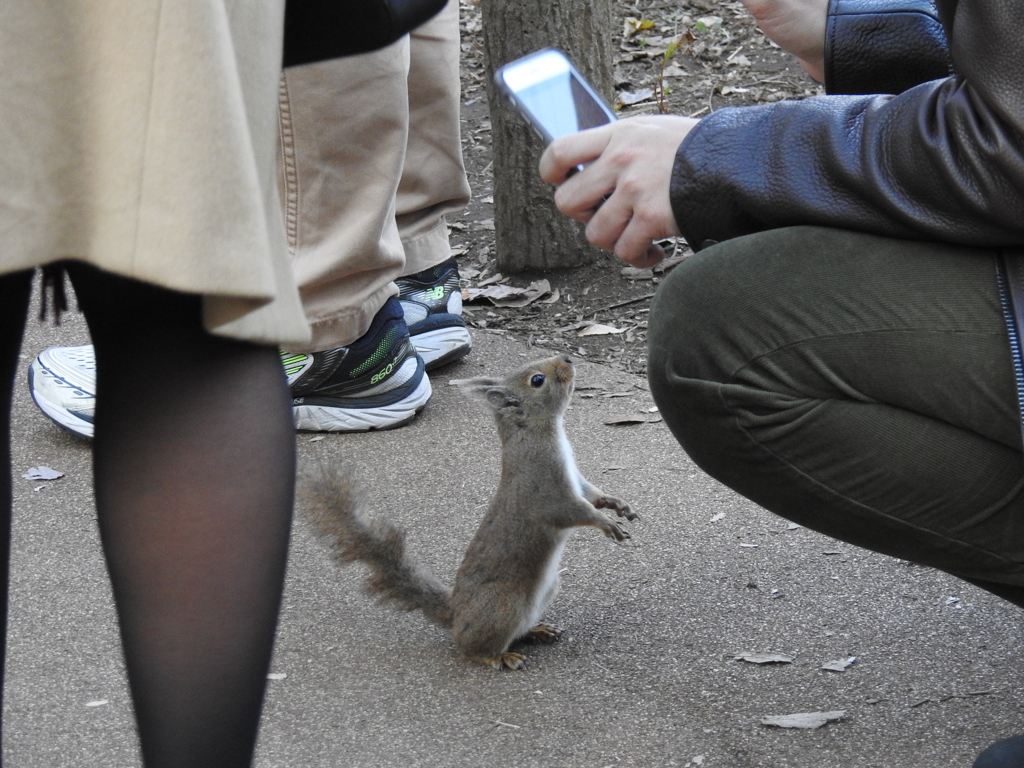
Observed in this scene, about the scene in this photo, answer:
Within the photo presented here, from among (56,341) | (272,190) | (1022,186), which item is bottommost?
(56,341)

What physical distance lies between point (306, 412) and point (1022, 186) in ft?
8.45

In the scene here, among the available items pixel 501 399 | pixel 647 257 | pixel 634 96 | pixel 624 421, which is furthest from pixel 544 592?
pixel 634 96

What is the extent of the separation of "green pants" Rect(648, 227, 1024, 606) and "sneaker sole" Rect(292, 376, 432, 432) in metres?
1.87

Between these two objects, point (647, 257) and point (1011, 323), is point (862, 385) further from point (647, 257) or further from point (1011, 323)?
point (647, 257)

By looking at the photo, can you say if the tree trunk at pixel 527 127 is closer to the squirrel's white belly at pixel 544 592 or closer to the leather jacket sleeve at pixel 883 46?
the squirrel's white belly at pixel 544 592

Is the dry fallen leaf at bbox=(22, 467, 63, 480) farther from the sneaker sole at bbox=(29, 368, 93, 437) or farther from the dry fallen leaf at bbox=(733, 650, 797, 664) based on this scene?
the dry fallen leaf at bbox=(733, 650, 797, 664)

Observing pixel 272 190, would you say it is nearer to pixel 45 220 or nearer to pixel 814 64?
pixel 45 220

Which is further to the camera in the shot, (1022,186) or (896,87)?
(896,87)

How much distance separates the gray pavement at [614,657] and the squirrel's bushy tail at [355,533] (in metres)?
0.17

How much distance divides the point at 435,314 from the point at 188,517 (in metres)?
2.96

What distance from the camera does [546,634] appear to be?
2703 mm

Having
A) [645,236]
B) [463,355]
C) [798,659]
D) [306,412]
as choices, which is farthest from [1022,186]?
[463,355]

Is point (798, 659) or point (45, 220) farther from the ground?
point (45, 220)

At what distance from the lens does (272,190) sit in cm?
141
